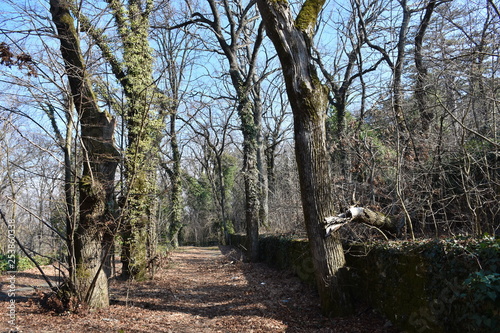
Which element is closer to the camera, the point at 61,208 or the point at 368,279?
the point at 368,279

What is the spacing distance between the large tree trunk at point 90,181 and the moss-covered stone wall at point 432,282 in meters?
4.71

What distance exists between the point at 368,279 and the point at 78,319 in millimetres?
4926

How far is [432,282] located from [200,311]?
4.51 meters

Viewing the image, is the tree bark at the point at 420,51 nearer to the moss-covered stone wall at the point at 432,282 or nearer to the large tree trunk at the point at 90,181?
the moss-covered stone wall at the point at 432,282

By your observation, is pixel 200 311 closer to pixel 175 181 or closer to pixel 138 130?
pixel 138 130

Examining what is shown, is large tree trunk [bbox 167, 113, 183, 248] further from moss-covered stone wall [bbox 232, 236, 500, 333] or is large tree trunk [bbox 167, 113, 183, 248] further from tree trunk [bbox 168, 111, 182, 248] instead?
moss-covered stone wall [bbox 232, 236, 500, 333]

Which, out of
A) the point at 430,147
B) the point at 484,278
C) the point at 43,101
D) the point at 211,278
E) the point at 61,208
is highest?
the point at 43,101

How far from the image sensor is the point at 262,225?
17.9 metres

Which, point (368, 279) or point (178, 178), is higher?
point (178, 178)

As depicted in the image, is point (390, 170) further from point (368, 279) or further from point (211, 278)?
point (211, 278)

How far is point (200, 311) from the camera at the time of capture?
700 centimetres

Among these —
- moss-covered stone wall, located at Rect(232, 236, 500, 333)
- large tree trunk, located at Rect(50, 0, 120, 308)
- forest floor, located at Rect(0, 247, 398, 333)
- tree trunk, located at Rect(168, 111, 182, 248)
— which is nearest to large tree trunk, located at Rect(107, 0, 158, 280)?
forest floor, located at Rect(0, 247, 398, 333)

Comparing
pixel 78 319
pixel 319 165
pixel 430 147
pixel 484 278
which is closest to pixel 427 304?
pixel 484 278

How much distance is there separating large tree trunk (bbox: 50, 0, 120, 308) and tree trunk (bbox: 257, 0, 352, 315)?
362 cm
